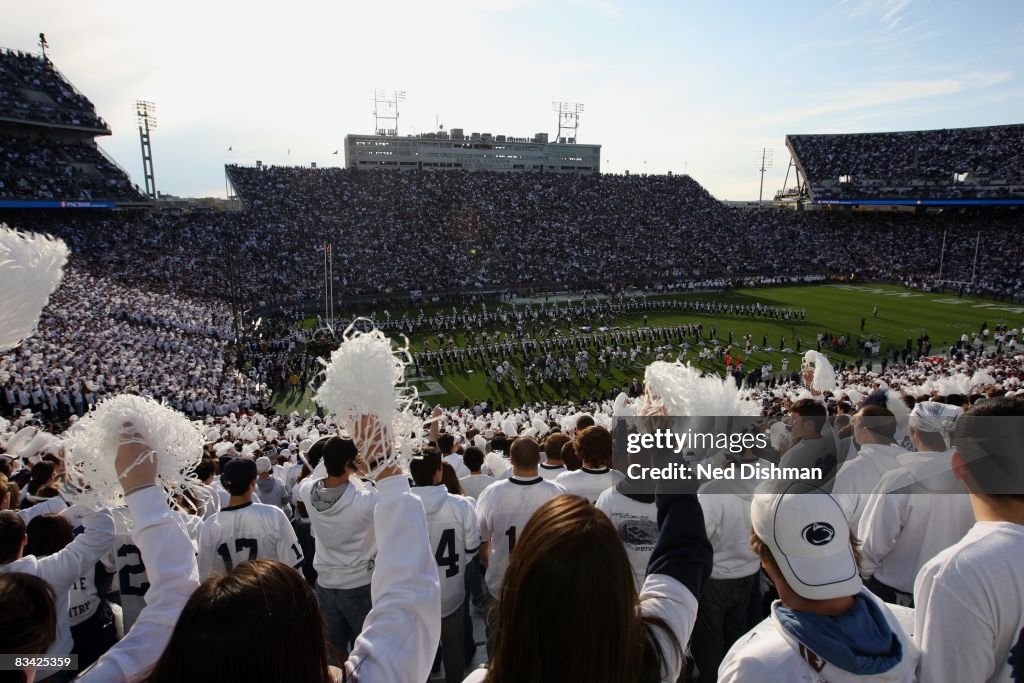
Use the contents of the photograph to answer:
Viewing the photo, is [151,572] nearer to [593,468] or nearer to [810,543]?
[810,543]

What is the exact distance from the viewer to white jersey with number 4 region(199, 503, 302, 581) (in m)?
3.67

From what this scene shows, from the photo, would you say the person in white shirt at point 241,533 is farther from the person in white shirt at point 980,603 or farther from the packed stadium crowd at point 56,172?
the packed stadium crowd at point 56,172

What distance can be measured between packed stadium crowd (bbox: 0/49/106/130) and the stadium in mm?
230

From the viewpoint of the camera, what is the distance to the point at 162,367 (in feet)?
61.0

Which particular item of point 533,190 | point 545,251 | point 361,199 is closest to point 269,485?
point 545,251

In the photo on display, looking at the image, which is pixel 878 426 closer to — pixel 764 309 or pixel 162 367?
pixel 162 367

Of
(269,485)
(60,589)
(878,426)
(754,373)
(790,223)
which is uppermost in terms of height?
(790,223)

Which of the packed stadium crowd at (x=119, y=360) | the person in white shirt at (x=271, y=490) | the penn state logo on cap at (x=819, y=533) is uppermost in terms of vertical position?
the penn state logo on cap at (x=819, y=533)

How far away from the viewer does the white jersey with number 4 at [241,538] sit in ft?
12.0

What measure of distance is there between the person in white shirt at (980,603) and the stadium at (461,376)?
3cm

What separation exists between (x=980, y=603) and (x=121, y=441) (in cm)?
317

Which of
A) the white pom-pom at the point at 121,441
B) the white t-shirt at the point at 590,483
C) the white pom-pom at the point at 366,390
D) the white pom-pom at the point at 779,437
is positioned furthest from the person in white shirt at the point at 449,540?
the white pom-pom at the point at 779,437

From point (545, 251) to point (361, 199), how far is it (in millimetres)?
15399

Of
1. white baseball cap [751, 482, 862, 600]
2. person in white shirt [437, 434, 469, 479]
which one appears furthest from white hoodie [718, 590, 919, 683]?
person in white shirt [437, 434, 469, 479]
